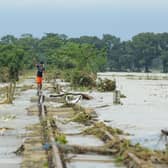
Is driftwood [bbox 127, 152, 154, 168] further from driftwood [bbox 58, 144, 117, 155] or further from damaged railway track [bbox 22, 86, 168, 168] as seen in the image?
driftwood [bbox 58, 144, 117, 155]

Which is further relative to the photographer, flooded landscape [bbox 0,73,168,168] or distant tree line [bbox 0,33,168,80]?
distant tree line [bbox 0,33,168,80]

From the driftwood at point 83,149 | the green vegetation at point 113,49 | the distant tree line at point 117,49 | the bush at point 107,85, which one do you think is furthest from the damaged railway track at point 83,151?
the distant tree line at point 117,49

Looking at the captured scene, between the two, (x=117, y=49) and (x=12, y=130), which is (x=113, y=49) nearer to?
(x=117, y=49)

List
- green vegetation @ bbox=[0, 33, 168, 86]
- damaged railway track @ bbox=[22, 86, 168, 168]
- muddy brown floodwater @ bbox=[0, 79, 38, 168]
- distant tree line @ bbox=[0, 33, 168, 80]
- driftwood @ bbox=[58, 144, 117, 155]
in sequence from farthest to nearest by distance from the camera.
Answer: distant tree line @ bbox=[0, 33, 168, 80]
green vegetation @ bbox=[0, 33, 168, 86]
driftwood @ bbox=[58, 144, 117, 155]
muddy brown floodwater @ bbox=[0, 79, 38, 168]
damaged railway track @ bbox=[22, 86, 168, 168]

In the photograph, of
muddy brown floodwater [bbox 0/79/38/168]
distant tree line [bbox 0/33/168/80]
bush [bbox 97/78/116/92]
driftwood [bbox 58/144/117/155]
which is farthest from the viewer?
distant tree line [bbox 0/33/168/80]

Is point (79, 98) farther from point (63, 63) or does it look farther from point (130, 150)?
point (63, 63)

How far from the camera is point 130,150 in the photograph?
13188 mm

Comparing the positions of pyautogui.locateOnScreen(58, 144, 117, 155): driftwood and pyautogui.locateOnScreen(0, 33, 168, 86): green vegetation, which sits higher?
A: pyautogui.locateOnScreen(0, 33, 168, 86): green vegetation

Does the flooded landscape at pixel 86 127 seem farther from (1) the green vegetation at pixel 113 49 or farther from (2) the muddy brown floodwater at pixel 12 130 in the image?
(1) the green vegetation at pixel 113 49

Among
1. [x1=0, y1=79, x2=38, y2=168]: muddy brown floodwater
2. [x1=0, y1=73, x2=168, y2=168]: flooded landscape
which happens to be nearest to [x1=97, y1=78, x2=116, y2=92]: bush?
[x1=0, y1=73, x2=168, y2=168]: flooded landscape

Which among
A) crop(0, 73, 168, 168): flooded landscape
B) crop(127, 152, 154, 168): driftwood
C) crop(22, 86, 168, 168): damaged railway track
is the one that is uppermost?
crop(127, 152, 154, 168): driftwood

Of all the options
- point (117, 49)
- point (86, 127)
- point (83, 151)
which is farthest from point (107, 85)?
point (117, 49)

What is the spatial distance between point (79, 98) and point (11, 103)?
3.50m

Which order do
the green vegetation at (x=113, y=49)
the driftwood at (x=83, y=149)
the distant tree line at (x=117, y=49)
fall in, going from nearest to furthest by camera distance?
the driftwood at (x=83, y=149) < the green vegetation at (x=113, y=49) < the distant tree line at (x=117, y=49)
